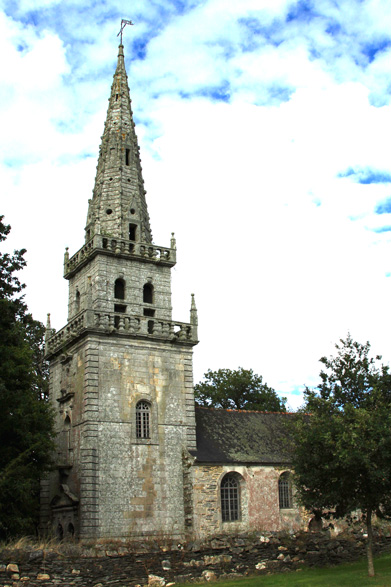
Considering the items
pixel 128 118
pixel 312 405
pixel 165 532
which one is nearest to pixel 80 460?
pixel 165 532

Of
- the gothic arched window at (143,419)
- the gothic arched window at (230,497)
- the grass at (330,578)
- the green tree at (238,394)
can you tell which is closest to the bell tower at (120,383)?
the gothic arched window at (143,419)

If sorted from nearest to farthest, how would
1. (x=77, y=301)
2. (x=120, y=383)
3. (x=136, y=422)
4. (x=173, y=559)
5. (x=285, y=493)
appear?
(x=173, y=559), (x=136, y=422), (x=120, y=383), (x=285, y=493), (x=77, y=301)

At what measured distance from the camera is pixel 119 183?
34.2 metres

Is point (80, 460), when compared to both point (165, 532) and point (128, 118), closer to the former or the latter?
point (165, 532)

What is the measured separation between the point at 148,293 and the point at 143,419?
7032 millimetres

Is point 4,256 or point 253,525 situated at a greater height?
point 4,256

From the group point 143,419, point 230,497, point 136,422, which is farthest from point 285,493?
point 136,422

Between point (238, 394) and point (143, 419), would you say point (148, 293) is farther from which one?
point (238, 394)

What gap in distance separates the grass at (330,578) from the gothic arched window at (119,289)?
1459 cm

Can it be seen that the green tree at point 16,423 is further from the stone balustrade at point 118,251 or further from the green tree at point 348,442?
the green tree at point 348,442

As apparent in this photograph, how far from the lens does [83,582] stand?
21.4m

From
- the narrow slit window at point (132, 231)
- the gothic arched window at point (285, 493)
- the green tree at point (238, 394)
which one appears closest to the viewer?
the gothic arched window at point (285, 493)

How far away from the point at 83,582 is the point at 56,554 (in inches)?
51.5

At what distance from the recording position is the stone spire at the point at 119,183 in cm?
3341
